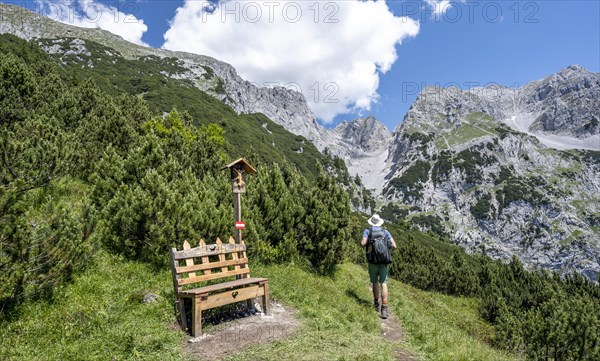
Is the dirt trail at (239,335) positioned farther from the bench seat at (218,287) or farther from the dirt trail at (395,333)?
the dirt trail at (395,333)

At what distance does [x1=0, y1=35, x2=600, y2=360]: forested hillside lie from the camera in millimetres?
7461

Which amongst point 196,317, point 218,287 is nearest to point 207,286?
point 218,287

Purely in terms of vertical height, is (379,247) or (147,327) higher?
(379,247)

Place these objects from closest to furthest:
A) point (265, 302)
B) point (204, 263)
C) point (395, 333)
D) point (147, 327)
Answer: point (147, 327), point (204, 263), point (265, 302), point (395, 333)

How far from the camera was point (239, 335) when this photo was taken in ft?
25.4

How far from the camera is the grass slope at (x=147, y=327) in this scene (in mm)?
6746

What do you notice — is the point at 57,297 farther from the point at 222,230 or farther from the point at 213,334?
the point at 222,230

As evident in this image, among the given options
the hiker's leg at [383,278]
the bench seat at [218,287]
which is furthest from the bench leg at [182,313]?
the hiker's leg at [383,278]

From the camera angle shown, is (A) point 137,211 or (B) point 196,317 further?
(A) point 137,211

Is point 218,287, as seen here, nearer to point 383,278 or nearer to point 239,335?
point 239,335

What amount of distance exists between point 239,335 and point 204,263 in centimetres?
212

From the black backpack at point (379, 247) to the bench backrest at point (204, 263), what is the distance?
375cm

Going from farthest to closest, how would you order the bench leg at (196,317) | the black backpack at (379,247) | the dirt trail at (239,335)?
the black backpack at (379,247)
the bench leg at (196,317)
the dirt trail at (239,335)

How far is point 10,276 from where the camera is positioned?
650cm
